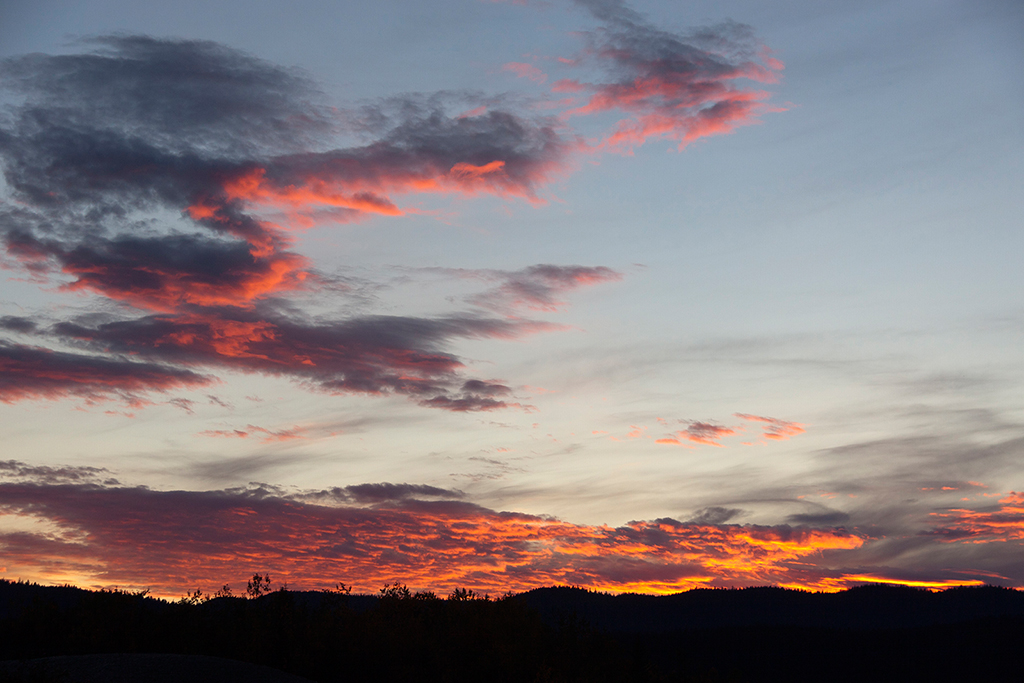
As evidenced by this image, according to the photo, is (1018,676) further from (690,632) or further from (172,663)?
(172,663)

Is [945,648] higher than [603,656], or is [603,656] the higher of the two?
[603,656]

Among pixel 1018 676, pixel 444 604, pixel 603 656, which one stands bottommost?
pixel 1018 676

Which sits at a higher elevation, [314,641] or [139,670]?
[314,641]

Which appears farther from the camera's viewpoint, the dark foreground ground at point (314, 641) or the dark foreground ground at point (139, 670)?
the dark foreground ground at point (314, 641)

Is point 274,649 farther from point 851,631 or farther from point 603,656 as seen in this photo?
point 851,631

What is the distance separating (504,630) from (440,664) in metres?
4.50

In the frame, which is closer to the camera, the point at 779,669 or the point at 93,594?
the point at 93,594

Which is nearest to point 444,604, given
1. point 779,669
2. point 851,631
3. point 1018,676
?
point 779,669

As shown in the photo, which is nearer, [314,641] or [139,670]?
[139,670]

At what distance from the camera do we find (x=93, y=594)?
31.5m

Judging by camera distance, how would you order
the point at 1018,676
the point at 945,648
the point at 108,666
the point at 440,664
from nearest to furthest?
the point at 108,666, the point at 440,664, the point at 1018,676, the point at 945,648

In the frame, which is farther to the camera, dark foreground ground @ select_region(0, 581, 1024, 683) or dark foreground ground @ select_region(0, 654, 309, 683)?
dark foreground ground @ select_region(0, 581, 1024, 683)

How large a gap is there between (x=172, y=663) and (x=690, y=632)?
536 feet

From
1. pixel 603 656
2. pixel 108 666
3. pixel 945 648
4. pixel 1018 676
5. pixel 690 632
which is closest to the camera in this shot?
pixel 108 666
